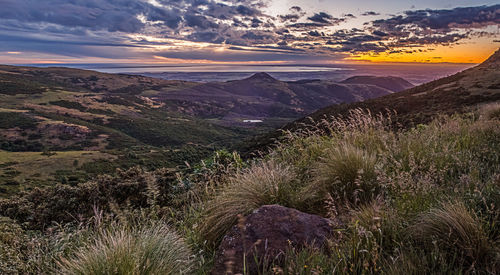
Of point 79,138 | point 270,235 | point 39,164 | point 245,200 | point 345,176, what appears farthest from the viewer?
point 79,138

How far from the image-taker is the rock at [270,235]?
2688mm

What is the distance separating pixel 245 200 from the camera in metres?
3.87

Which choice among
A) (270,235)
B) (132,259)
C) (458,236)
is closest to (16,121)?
(132,259)

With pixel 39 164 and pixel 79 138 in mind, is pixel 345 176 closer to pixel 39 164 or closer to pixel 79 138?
pixel 39 164

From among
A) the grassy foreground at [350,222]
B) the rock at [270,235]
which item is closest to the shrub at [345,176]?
the grassy foreground at [350,222]

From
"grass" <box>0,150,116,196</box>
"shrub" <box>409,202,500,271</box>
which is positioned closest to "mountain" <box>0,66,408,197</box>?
"grass" <box>0,150,116,196</box>

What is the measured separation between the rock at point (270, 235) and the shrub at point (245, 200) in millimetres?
605

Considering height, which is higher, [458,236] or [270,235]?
[458,236]

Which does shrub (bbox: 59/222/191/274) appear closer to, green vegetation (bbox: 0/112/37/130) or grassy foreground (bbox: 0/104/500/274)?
grassy foreground (bbox: 0/104/500/274)

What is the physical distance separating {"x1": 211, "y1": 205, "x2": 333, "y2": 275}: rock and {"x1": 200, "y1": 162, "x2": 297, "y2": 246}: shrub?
1.98ft

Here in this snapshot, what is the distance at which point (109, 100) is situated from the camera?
18012 cm

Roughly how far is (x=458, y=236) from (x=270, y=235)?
1.65m

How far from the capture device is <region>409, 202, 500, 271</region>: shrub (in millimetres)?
2252

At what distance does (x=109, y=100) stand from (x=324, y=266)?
200561 millimetres
